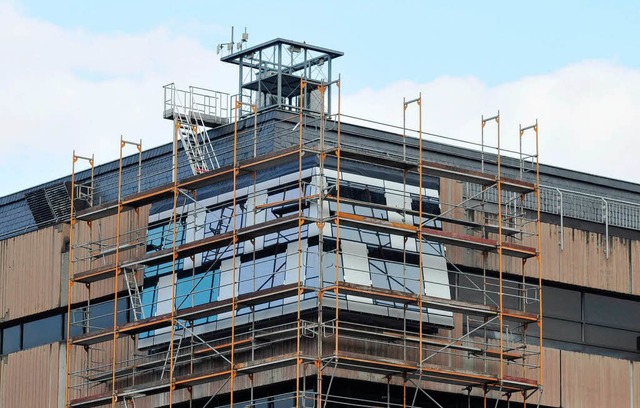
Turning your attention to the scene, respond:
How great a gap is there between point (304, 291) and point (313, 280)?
699mm

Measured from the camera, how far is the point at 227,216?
158ft

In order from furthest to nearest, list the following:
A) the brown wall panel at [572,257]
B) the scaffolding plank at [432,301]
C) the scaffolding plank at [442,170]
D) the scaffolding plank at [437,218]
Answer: the brown wall panel at [572,257] < the scaffolding plank at [442,170] < the scaffolding plank at [437,218] < the scaffolding plank at [432,301]

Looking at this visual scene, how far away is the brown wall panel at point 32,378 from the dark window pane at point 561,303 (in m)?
13.3

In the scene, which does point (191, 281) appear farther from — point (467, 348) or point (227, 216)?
point (467, 348)

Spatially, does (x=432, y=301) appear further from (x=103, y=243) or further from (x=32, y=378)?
(x=32, y=378)

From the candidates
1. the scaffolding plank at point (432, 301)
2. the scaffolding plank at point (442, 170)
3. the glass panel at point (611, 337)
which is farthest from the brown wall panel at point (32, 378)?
the glass panel at point (611, 337)

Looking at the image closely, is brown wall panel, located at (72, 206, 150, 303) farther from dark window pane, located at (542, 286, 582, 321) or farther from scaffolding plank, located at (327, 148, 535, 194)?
dark window pane, located at (542, 286, 582, 321)

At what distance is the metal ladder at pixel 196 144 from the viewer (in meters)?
51.0

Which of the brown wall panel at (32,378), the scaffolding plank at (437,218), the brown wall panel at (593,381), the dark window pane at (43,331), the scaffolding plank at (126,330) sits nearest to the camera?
the scaffolding plank at (437,218)

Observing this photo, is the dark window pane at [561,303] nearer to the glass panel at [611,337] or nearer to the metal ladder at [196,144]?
the glass panel at [611,337]

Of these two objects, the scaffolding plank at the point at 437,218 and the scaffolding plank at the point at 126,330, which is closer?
the scaffolding plank at the point at 437,218

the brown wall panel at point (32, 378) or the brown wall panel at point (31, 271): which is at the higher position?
the brown wall panel at point (31, 271)

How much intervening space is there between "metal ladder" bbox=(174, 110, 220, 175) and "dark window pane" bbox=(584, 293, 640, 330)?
35.0 feet

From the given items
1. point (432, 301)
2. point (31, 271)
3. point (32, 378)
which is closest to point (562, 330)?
point (432, 301)
